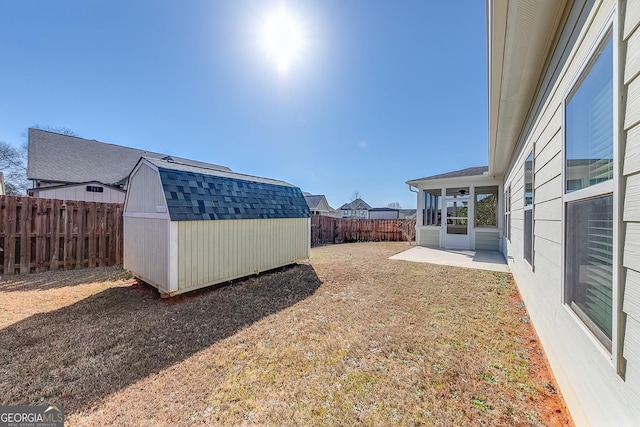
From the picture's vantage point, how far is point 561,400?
1857 mm

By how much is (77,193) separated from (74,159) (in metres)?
4.99

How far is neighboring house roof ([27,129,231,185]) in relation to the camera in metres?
12.8

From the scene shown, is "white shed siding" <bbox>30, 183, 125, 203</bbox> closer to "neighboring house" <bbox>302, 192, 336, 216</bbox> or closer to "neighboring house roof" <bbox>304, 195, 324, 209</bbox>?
"neighboring house" <bbox>302, 192, 336, 216</bbox>

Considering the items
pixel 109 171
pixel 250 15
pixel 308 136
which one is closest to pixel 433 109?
pixel 308 136

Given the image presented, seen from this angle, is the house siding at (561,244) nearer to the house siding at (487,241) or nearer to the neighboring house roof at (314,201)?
the house siding at (487,241)

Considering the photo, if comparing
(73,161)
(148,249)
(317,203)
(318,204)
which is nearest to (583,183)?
(148,249)

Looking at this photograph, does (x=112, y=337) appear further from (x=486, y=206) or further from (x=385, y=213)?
(x=385, y=213)

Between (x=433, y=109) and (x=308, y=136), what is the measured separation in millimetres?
6248

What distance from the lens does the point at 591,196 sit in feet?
4.61

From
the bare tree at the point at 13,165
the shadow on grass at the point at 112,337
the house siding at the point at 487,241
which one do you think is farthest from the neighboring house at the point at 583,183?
the bare tree at the point at 13,165

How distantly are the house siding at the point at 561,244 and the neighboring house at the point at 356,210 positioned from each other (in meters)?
43.8

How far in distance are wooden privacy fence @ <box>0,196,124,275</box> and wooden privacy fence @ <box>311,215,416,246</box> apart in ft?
29.4

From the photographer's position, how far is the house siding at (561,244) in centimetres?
100

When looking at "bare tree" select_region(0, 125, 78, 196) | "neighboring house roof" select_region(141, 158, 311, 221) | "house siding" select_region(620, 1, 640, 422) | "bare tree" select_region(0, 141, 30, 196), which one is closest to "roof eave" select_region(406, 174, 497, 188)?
"neighboring house roof" select_region(141, 158, 311, 221)
